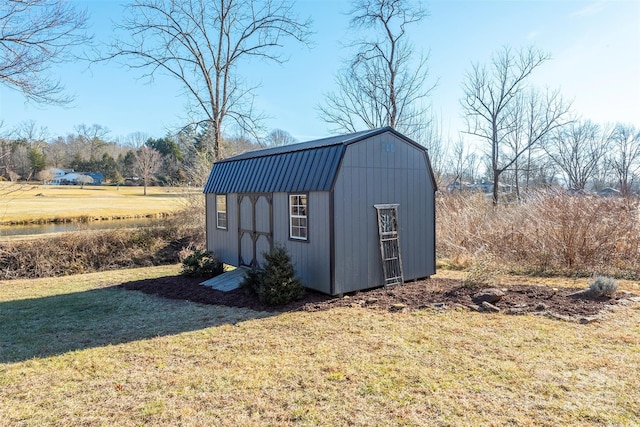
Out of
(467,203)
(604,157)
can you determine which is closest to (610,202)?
(467,203)

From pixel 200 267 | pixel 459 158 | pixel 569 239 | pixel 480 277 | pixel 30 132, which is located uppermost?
pixel 459 158

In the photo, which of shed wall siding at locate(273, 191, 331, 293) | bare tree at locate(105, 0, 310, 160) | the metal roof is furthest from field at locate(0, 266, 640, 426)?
bare tree at locate(105, 0, 310, 160)

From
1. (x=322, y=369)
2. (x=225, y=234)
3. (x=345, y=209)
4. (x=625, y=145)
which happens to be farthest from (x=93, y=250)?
Answer: (x=625, y=145)

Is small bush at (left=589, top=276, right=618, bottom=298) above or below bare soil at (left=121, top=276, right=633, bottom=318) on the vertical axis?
above

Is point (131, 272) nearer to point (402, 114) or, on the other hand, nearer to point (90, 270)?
point (90, 270)

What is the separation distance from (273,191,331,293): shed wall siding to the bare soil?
0.32 metres

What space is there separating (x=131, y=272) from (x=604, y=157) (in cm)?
3010

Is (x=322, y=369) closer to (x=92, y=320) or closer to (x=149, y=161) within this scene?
(x=92, y=320)

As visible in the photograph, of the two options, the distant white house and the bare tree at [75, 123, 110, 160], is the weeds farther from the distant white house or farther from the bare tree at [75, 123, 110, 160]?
the bare tree at [75, 123, 110, 160]

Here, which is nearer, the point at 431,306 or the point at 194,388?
the point at 194,388

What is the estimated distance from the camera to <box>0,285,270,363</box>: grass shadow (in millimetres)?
5043

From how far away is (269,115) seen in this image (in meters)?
18.1

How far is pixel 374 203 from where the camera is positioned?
7.41 meters

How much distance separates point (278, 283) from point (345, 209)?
5.79ft
